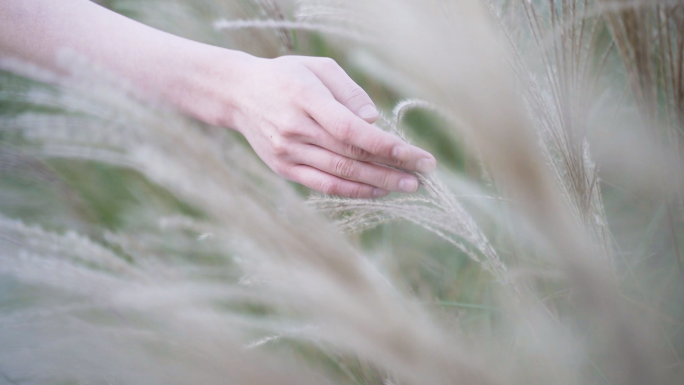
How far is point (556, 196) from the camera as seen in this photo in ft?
1.06

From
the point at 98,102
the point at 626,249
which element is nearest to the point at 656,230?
the point at 626,249

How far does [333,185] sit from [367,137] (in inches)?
4.1

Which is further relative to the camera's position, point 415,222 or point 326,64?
point 326,64

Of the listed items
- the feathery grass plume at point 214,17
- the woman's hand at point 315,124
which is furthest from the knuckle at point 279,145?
the feathery grass plume at point 214,17

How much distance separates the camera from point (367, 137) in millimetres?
400

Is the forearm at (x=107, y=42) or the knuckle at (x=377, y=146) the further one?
the forearm at (x=107, y=42)

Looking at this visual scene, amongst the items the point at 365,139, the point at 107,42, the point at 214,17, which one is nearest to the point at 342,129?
the point at 365,139

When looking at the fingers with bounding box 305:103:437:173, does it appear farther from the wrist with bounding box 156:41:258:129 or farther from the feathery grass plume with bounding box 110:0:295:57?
the feathery grass plume with bounding box 110:0:295:57

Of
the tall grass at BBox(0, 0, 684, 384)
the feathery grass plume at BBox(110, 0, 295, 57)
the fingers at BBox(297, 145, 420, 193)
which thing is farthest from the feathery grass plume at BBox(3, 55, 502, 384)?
the feathery grass plume at BBox(110, 0, 295, 57)

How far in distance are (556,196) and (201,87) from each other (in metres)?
0.41

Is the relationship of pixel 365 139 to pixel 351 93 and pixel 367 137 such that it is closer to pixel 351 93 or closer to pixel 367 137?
pixel 367 137

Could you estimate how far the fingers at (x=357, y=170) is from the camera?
0.42 meters

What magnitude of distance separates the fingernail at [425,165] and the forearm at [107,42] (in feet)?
0.86

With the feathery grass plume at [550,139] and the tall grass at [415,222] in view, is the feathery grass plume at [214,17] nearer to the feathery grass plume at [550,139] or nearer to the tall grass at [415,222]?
the tall grass at [415,222]
